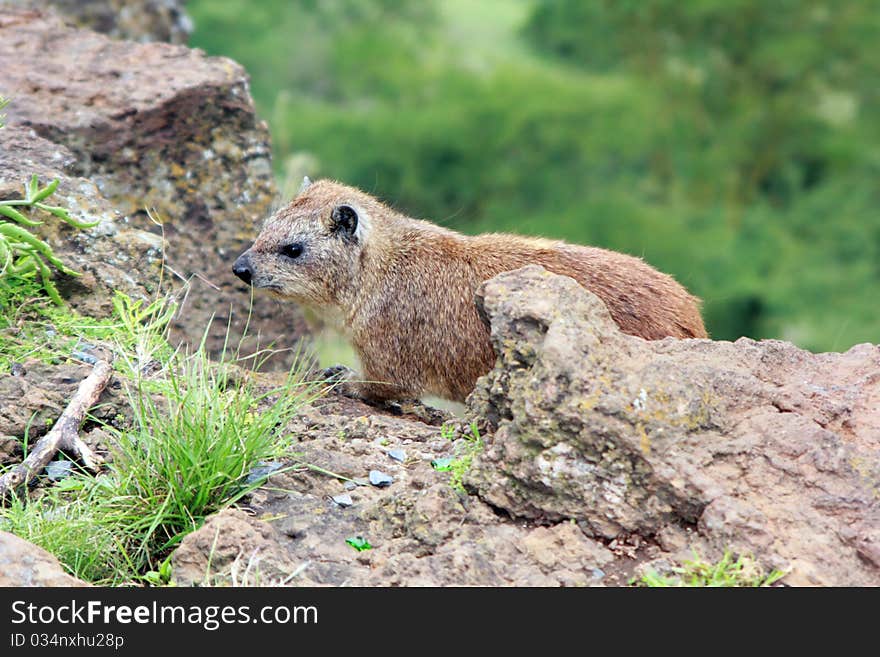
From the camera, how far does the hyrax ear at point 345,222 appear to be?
7141 millimetres

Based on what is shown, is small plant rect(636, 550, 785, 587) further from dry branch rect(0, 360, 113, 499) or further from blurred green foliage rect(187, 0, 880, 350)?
blurred green foliage rect(187, 0, 880, 350)

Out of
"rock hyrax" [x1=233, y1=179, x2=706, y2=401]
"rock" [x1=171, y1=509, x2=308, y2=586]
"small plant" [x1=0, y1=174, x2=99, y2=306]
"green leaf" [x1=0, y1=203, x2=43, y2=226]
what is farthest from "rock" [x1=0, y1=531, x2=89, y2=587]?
"rock hyrax" [x1=233, y1=179, x2=706, y2=401]

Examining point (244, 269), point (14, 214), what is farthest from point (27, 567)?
point (244, 269)

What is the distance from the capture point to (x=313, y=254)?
7.17 metres

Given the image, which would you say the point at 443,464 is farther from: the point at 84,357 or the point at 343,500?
the point at 84,357

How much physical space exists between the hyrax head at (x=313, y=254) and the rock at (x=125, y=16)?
14.5ft

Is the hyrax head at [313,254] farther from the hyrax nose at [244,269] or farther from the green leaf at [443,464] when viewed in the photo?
the green leaf at [443,464]

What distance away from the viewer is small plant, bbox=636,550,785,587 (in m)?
4.12

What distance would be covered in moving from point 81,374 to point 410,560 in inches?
85.3

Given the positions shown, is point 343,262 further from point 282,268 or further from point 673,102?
point 673,102

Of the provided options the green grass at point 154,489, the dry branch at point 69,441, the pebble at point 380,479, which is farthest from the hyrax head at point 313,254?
the pebble at point 380,479

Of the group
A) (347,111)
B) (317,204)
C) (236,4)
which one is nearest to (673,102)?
(347,111)
